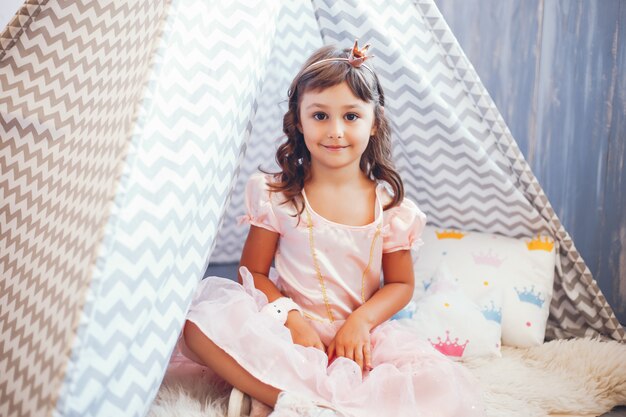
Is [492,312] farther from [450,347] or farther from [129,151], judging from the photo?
[129,151]

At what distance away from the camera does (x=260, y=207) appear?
155 cm

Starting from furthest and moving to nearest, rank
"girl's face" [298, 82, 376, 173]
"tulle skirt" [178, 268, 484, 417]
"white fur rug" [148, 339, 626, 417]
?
"girl's face" [298, 82, 376, 173] < "white fur rug" [148, 339, 626, 417] < "tulle skirt" [178, 268, 484, 417]

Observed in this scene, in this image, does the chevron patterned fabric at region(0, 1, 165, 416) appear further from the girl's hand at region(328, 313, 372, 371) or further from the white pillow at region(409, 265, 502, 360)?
the white pillow at region(409, 265, 502, 360)

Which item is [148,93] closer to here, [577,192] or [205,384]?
[205,384]

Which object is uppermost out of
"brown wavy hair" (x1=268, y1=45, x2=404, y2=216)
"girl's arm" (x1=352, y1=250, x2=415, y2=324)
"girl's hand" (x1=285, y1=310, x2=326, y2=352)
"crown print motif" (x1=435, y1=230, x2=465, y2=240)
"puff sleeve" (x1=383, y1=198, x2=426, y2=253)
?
"brown wavy hair" (x1=268, y1=45, x2=404, y2=216)

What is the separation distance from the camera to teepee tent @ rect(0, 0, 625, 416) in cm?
104

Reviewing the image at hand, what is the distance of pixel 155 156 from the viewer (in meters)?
1.15

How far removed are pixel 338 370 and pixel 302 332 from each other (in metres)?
0.15

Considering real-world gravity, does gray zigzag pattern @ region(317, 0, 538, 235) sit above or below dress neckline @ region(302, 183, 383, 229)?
above

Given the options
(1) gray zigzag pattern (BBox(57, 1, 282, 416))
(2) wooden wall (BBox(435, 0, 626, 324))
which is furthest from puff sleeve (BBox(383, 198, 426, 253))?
(2) wooden wall (BBox(435, 0, 626, 324))

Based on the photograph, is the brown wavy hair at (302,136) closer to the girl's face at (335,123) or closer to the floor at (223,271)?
the girl's face at (335,123)

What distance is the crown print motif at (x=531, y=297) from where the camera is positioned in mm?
1797

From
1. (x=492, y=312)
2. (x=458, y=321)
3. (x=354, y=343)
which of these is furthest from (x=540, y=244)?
(x=354, y=343)

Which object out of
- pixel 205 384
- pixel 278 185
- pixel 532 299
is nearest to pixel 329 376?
pixel 205 384
